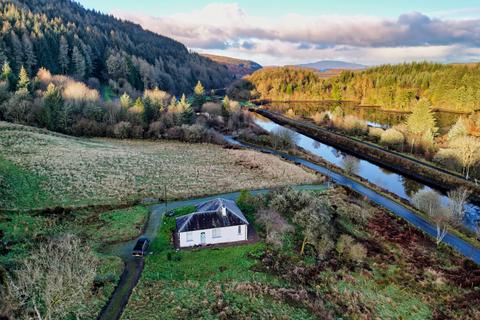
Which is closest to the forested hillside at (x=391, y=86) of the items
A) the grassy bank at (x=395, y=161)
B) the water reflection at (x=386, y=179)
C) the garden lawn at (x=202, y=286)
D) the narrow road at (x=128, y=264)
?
the grassy bank at (x=395, y=161)

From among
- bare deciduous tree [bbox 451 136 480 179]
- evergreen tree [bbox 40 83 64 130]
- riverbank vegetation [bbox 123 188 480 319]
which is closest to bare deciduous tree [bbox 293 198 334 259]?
riverbank vegetation [bbox 123 188 480 319]

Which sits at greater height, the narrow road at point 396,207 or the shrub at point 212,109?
the shrub at point 212,109

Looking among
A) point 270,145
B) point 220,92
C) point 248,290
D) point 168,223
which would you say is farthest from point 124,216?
point 220,92

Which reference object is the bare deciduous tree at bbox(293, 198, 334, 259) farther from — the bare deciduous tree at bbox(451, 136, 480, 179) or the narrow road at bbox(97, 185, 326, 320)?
the bare deciduous tree at bbox(451, 136, 480, 179)

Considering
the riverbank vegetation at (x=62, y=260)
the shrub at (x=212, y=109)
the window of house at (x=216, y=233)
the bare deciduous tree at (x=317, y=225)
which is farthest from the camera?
the shrub at (x=212, y=109)

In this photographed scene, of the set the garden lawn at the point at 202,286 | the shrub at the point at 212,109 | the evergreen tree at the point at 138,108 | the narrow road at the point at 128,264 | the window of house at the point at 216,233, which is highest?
the evergreen tree at the point at 138,108

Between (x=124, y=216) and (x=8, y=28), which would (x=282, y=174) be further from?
(x=8, y=28)

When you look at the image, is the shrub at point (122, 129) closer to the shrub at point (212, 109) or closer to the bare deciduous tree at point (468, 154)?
the shrub at point (212, 109)
